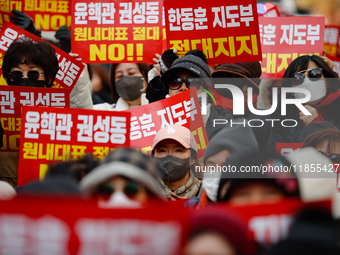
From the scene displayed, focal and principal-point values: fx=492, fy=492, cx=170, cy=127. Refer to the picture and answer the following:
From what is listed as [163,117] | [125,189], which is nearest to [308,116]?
[163,117]

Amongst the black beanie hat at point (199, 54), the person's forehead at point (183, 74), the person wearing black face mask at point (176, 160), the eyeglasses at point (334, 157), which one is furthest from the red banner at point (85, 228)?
the black beanie hat at point (199, 54)

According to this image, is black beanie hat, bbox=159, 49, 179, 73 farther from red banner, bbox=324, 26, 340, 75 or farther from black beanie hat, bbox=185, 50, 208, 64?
red banner, bbox=324, 26, 340, 75

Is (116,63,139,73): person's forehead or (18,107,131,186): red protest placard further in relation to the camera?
(116,63,139,73): person's forehead

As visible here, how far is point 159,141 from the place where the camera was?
443 cm

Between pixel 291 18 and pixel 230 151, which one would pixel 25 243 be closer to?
pixel 230 151

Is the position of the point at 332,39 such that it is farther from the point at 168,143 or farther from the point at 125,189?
the point at 125,189

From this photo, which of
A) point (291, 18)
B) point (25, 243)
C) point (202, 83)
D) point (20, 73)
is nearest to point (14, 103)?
point (20, 73)

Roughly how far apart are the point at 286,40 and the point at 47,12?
11.7 feet

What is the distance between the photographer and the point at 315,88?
201 inches

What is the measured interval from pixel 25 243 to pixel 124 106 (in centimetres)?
414

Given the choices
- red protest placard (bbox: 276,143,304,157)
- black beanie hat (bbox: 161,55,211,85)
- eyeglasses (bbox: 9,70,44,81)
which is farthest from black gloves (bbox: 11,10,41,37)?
red protest placard (bbox: 276,143,304,157)

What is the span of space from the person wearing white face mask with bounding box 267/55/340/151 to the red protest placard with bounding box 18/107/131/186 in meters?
1.61

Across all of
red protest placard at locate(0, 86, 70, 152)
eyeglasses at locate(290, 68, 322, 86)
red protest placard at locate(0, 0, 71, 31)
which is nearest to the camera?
red protest placard at locate(0, 86, 70, 152)

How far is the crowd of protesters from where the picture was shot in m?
2.14
